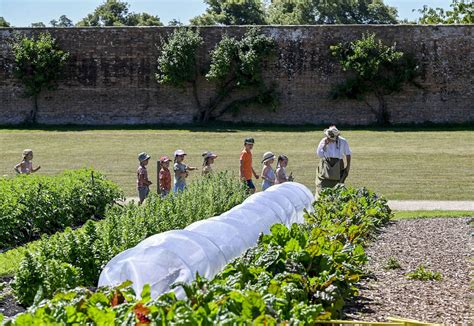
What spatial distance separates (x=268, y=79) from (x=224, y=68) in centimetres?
169

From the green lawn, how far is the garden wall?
1.92 meters

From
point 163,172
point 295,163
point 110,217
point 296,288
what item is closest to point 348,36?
point 295,163

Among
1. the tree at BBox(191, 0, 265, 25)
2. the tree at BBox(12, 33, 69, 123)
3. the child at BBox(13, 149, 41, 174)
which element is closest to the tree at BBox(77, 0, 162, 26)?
the tree at BBox(191, 0, 265, 25)

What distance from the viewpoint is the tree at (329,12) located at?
86.3m

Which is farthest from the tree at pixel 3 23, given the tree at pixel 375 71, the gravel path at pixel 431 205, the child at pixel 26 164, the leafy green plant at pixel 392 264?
the leafy green plant at pixel 392 264

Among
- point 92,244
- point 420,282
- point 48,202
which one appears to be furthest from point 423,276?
point 48,202

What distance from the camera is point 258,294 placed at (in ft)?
17.8

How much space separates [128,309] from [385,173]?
681 inches

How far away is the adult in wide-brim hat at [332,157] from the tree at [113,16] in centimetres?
6871

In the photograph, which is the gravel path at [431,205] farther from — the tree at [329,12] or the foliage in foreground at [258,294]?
the tree at [329,12]

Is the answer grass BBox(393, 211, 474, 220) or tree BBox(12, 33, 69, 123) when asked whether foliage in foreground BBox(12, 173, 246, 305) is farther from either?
tree BBox(12, 33, 69, 123)

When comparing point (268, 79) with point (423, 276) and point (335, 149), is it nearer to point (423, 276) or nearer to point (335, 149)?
point (335, 149)

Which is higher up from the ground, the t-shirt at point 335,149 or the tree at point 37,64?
the tree at point 37,64

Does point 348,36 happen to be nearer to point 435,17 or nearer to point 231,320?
point 435,17
